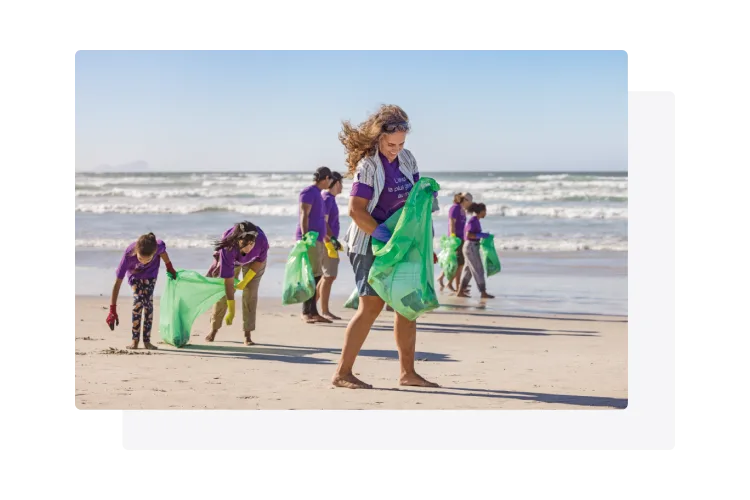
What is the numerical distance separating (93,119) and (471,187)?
36.3 ft

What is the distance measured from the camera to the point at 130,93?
22375mm

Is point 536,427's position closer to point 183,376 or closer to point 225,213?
point 183,376

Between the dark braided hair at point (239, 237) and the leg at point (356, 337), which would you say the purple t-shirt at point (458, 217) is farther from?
the leg at point (356, 337)

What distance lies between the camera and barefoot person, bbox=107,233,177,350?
747 centimetres

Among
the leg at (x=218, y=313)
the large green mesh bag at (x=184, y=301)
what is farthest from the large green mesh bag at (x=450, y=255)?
the large green mesh bag at (x=184, y=301)

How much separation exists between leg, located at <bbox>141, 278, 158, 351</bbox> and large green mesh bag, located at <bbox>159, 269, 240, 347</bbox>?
102 mm

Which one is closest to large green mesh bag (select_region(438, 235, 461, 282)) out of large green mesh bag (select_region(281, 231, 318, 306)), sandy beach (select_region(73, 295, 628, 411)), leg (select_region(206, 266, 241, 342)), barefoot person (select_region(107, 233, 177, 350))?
sandy beach (select_region(73, 295, 628, 411))

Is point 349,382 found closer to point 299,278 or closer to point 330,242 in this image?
point 299,278

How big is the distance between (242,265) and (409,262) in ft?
7.84

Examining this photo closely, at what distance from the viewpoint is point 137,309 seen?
25.7 feet

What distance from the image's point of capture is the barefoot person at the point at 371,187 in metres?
6.10

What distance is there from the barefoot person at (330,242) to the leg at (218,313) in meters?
1.40

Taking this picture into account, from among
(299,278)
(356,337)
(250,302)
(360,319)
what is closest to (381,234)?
(360,319)

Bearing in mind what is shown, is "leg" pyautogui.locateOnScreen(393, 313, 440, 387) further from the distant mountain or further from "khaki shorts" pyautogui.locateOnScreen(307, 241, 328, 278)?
the distant mountain
